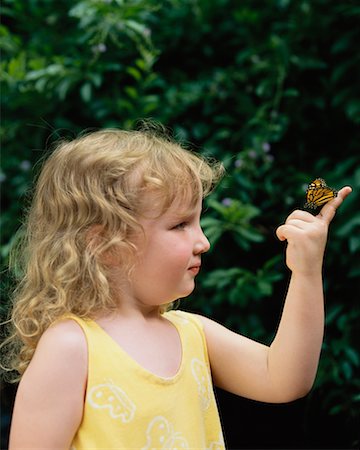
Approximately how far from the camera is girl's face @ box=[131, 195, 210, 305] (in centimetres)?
157

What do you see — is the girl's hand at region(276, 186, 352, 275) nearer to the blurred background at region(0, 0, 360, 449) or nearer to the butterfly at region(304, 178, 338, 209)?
the butterfly at region(304, 178, 338, 209)

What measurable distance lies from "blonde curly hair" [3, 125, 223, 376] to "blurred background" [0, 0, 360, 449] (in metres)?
1.48

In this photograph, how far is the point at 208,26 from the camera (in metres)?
3.59

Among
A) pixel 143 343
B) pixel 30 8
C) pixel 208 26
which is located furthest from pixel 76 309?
pixel 30 8

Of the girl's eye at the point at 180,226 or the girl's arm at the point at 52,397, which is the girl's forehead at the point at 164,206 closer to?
the girl's eye at the point at 180,226

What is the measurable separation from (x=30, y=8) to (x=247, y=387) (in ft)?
8.95

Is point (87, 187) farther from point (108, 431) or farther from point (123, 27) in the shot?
point (123, 27)

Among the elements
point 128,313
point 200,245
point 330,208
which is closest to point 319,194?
point 330,208

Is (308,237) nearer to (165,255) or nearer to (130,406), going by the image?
(165,255)

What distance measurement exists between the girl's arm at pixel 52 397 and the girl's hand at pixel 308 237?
0.44m

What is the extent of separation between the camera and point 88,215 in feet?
5.20

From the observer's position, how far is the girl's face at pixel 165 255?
1569 mm

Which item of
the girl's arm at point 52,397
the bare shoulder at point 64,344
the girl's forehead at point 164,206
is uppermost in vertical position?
the girl's forehead at point 164,206

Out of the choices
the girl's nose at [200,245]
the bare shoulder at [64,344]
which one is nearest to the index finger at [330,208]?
the girl's nose at [200,245]
